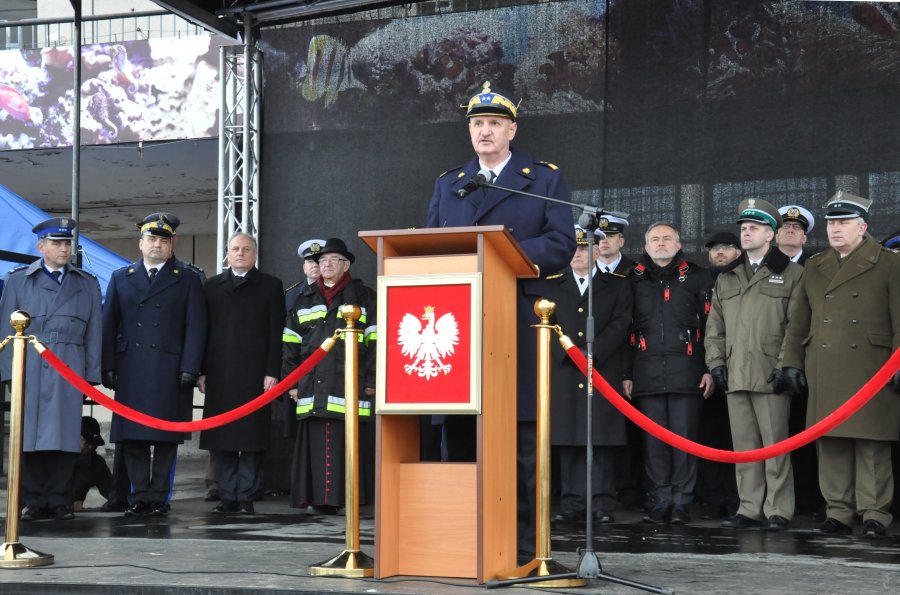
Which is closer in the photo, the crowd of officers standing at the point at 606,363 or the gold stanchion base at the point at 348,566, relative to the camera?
the gold stanchion base at the point at 348,566

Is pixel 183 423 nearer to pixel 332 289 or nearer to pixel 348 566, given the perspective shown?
pixel 348 566

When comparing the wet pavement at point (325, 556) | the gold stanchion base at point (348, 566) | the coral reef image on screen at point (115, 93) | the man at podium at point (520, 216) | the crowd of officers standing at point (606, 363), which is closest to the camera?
the wet pavement at point (325, 556)

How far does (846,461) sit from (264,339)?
3774 mm

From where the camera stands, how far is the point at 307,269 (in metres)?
8.17

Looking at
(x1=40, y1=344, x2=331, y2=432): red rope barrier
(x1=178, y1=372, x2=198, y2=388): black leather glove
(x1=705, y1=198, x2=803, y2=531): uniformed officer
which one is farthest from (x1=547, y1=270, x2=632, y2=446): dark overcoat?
(x1=178, y1=372, x2=198, y2=388): black leather glove

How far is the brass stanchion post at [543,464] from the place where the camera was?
4.16 meters

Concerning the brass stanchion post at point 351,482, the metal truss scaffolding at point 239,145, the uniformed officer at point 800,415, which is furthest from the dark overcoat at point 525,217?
the metal truss scaffolding at point 239,145

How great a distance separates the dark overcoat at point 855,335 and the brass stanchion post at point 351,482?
2904mm

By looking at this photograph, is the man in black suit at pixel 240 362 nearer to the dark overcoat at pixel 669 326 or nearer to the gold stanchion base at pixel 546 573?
the dark overcoat at pixel 669 326

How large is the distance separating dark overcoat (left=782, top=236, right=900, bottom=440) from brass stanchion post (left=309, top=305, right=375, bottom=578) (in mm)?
2904

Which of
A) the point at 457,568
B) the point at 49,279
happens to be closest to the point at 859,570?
the point at 457,568

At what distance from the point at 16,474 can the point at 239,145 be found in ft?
14.2

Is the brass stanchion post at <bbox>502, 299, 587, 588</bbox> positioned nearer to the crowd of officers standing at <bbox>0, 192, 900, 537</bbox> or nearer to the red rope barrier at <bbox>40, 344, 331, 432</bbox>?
the red rope barrier at <bbox>40, 344, 331, 432</bbox>

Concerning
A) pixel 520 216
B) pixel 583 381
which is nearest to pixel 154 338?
pixel 583 381
